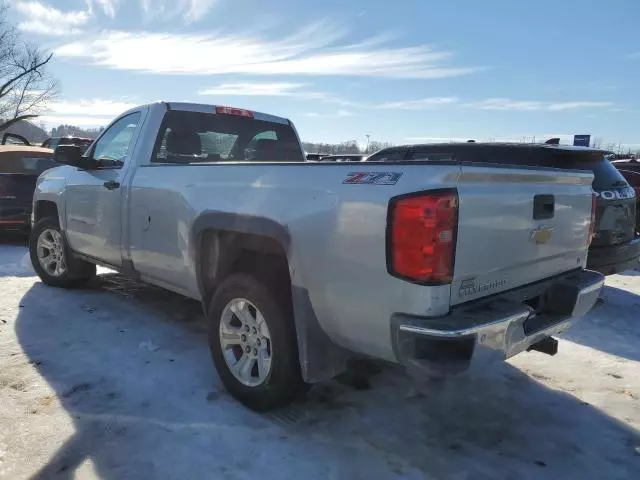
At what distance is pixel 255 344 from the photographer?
3.26 m

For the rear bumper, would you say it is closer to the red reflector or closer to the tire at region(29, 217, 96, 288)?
the red reflector

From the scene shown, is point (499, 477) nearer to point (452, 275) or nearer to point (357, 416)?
point (357, 416)

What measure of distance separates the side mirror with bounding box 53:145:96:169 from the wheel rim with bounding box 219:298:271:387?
2.49 metres

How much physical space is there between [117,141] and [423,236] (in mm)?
3720

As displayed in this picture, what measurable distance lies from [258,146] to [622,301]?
4.60 metres

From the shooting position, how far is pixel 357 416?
3268 mm

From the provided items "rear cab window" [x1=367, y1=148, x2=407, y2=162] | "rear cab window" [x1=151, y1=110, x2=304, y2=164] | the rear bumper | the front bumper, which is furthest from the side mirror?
the rear bumper

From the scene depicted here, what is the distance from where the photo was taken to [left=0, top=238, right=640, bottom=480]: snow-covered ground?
8.93 feet

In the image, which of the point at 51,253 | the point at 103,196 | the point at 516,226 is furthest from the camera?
the point at 51,253

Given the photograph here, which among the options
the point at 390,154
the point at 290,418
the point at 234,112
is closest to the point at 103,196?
the point at 234,112

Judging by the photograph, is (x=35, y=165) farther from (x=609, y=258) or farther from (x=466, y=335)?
(x=466, y=335)

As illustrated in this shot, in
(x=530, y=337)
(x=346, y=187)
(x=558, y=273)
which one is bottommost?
(x=530, y=337)

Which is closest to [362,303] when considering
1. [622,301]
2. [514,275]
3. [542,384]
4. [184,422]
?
[514,275]

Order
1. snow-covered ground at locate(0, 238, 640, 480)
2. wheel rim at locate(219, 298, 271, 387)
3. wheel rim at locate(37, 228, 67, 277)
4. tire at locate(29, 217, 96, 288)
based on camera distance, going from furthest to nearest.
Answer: wheel rim at locate(37, 228, 67, 277)
tire at locate(29, 217, 96, 288)
wheel rim at locate(219, 298, 271, 387)
snow-covered ground at locate(0, 238, 640, 480)
